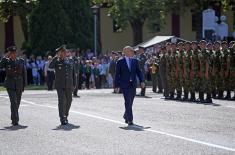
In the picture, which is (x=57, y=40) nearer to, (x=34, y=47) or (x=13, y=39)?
(x=34, y=47)

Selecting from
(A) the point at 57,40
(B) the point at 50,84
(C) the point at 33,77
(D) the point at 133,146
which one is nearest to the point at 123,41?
(A) the point at 57,40

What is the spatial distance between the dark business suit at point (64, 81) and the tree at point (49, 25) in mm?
33034

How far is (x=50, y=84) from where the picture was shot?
40562 mm

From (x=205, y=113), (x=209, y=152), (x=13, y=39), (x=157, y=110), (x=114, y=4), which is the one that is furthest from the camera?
(x=13, y=39)

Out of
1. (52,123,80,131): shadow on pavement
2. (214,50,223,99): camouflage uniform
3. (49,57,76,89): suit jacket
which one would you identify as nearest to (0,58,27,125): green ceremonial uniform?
(49,57,76,89): suit jacket

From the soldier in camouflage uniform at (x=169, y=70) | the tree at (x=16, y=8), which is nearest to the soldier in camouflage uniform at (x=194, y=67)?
the soldier in camouflage uniform at (x=169, y=70)

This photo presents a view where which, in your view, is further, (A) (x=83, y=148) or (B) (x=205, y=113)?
(B) (x=205, y=113)

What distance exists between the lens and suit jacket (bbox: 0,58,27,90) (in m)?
20.3

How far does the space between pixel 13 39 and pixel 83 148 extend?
49756 millimetres

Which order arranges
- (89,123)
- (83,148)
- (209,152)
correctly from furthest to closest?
(89,123) → (83,148) → (209,152)

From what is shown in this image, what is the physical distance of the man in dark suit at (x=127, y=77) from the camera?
19.5 m

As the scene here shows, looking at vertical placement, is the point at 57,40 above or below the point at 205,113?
above

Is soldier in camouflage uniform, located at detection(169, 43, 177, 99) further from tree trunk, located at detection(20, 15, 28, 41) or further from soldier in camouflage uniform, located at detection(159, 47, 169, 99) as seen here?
tree trunk, located at detection(20, 15, 28, 41)

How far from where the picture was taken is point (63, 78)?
2033 cm
